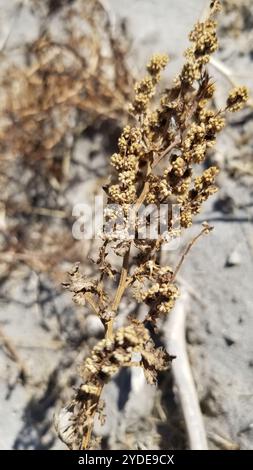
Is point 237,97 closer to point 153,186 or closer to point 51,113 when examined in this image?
point 153,186

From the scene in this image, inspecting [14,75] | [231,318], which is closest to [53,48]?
[14,75]

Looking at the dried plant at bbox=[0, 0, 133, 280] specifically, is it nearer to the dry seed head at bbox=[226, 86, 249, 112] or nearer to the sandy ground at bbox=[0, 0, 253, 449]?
the sandy ground at bbox=[0, 0, 253, 449]

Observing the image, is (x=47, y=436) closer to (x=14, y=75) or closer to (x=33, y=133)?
(x=33, y=133)

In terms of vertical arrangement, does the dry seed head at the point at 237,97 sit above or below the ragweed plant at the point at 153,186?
above

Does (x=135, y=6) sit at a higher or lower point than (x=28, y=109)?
higher
